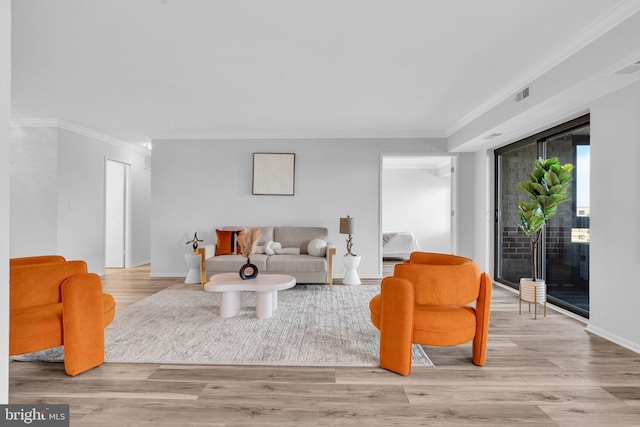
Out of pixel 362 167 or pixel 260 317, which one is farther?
pixel 362 167

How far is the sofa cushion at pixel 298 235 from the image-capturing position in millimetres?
6023

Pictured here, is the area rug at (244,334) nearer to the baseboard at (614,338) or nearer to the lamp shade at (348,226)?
the lamp shade at (348,226)

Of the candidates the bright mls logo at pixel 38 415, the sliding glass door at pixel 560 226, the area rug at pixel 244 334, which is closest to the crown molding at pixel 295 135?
the sliding glass door at pixel 560 226

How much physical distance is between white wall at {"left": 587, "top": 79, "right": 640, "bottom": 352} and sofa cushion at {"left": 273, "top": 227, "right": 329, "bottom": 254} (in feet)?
12.1

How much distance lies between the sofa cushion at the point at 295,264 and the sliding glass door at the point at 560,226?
2.91m

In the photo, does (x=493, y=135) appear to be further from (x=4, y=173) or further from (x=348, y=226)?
(x=4, y=173)

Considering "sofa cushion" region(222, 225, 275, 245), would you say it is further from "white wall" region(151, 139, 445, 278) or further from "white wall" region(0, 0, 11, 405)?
"white wall" region(0, 0, 11, 405)

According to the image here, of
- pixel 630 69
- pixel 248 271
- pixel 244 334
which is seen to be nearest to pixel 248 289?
pixel 248 271

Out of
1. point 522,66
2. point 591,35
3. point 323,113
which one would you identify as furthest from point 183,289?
point 591,35

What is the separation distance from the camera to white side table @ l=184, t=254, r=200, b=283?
229 inches

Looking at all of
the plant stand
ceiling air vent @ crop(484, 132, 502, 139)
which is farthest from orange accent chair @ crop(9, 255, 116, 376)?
ceiling air vent @ crop(484, 132, 502, 139)

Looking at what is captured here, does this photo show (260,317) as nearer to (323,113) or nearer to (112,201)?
(323,113)

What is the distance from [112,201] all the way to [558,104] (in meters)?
7.70

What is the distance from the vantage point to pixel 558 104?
11.4ft
